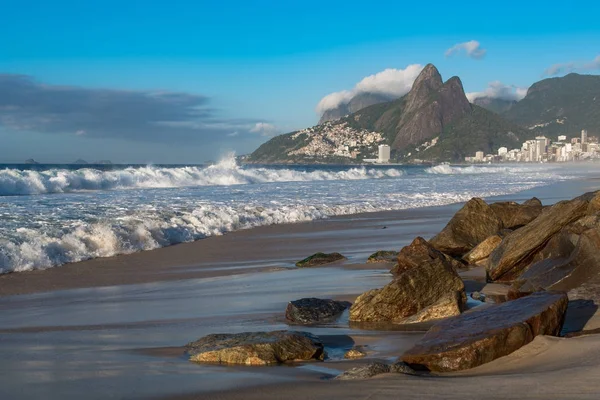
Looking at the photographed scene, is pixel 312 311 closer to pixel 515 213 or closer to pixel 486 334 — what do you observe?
pixel 486 334

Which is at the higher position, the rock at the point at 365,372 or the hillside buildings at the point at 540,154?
the hillside buildings at the point at 540,154

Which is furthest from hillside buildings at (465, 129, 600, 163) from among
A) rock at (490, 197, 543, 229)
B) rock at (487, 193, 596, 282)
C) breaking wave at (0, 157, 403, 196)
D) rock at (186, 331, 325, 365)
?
rock at (186, 331, 325, 365)

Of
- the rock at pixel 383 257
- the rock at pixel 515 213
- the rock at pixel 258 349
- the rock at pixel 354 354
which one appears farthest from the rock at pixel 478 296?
the rock at pixel 515 213

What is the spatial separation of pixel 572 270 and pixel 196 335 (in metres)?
3.78

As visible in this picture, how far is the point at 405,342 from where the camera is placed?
20.0 ft

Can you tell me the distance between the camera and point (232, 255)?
43.4ft

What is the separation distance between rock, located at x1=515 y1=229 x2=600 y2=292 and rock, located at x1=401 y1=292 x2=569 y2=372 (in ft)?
5.41

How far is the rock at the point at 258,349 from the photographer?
5.41 metres

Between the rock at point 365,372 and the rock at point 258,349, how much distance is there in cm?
75

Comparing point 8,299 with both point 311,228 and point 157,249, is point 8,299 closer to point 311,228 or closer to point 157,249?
point 157,249

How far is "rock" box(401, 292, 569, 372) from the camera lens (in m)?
4.86

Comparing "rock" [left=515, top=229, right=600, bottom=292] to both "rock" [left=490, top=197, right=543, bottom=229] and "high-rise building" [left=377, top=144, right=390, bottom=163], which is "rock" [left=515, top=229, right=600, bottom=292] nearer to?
"rock" [left=490, top=197, right=543, bottom=229]

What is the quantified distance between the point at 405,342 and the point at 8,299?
5175 millimetres

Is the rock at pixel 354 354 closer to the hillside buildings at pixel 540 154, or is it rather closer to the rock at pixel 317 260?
the rock at pixel 317 260
